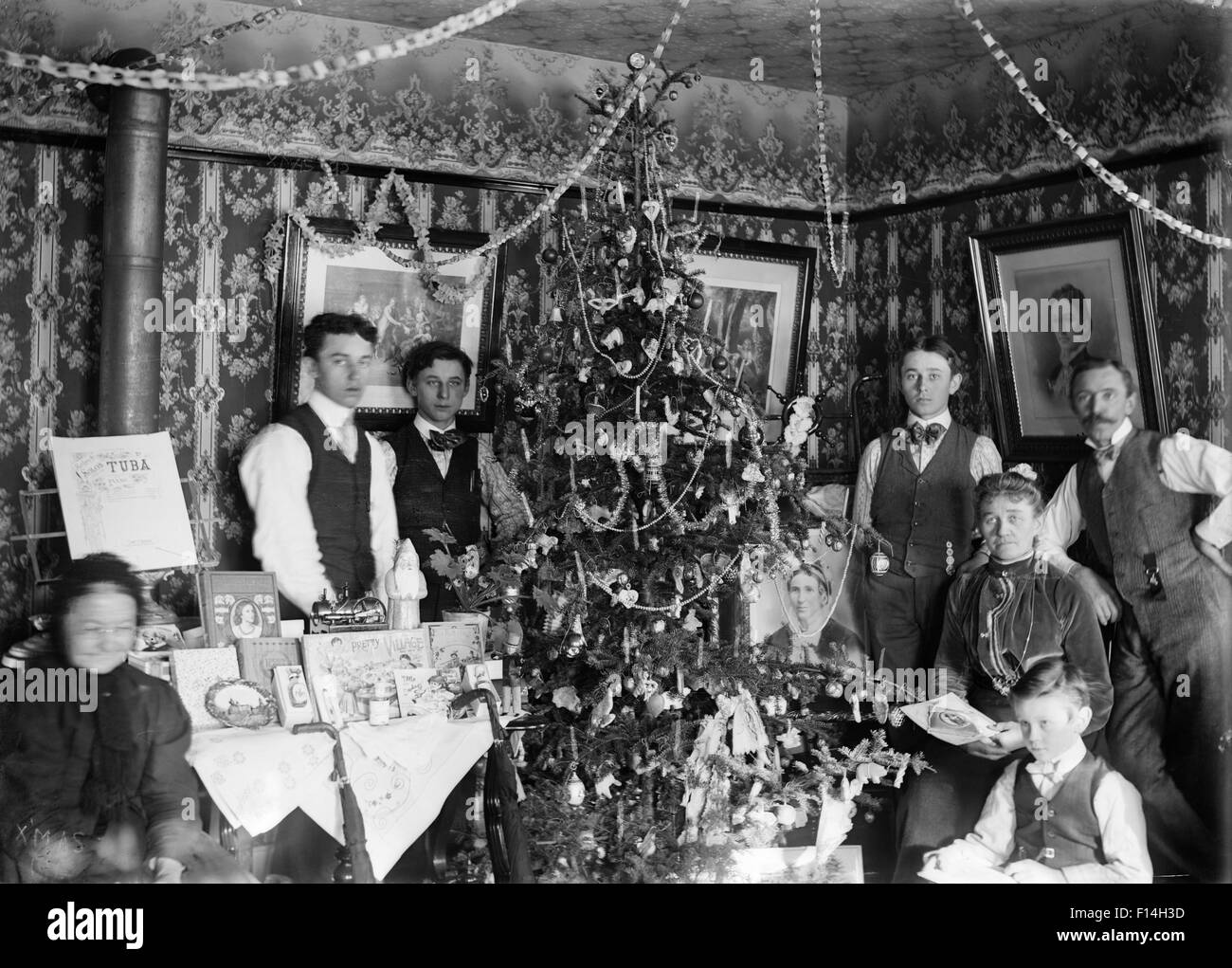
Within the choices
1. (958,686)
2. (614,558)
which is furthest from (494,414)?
(958,686)

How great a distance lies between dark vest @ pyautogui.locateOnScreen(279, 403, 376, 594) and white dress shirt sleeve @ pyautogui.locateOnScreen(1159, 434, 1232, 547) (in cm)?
333

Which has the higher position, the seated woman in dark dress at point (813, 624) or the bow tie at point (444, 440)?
the bow tie at point (444, 440)

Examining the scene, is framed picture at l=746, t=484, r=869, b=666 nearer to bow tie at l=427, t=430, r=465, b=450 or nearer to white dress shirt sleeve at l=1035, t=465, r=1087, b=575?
white dress shirt sleeve at l=1035, t=465, r=1087, b=575

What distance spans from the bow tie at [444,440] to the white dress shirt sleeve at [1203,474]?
119 inches

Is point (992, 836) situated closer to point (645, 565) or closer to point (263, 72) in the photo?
point (645, 565)

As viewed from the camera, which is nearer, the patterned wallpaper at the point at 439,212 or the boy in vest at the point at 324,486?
the patterned wallpaper at the point at 439,212

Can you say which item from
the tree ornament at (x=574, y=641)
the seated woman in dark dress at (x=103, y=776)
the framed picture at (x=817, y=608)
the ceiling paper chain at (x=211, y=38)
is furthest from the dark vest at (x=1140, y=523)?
the ceiling paper chain at (x=211, y=38)

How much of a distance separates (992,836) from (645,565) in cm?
173

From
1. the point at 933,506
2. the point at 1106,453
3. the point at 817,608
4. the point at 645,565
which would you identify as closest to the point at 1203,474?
the point at 1106,453

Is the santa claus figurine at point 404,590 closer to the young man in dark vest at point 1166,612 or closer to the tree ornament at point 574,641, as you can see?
the tree ornament at point 574,641

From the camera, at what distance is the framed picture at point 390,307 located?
6.02m

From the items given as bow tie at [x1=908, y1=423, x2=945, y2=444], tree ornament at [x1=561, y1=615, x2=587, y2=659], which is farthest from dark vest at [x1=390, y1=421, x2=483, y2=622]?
bow tie at [x1=908, y1=423, x2=945, y2=444]

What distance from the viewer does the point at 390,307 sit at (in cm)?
622

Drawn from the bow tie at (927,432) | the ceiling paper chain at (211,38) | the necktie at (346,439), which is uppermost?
the ceiling paper chain at (211,38)
